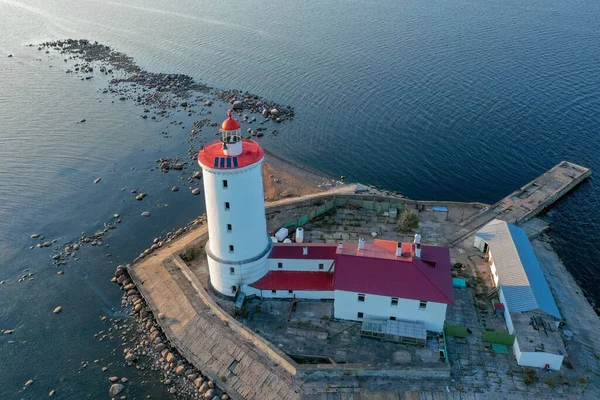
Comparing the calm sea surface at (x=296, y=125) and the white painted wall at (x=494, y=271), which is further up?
the white painted wall at (x=494, y=271)

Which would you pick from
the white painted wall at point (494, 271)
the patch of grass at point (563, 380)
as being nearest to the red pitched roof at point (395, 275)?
the white painted wall at point (494, 271)

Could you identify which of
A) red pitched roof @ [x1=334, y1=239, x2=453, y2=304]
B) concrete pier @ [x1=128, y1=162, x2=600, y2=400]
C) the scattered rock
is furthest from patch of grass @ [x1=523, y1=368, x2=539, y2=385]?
the scattered rock

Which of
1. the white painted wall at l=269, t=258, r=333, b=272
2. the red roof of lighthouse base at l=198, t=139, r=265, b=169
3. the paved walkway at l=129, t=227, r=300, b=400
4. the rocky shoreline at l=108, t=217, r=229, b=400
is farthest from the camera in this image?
the white painted wall at l=269, t=258, r=333, b=272

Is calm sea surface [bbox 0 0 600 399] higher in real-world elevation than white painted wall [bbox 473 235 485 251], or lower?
lower

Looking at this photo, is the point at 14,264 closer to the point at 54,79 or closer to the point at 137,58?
the point at 54,79

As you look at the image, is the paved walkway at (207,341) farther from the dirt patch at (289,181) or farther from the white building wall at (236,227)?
the dirt patch at (289,181)

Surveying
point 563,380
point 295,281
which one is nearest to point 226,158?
point 295,281

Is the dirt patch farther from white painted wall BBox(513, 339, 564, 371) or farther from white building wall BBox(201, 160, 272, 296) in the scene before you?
white painted wall BBox(513, 339, 564, 371)
